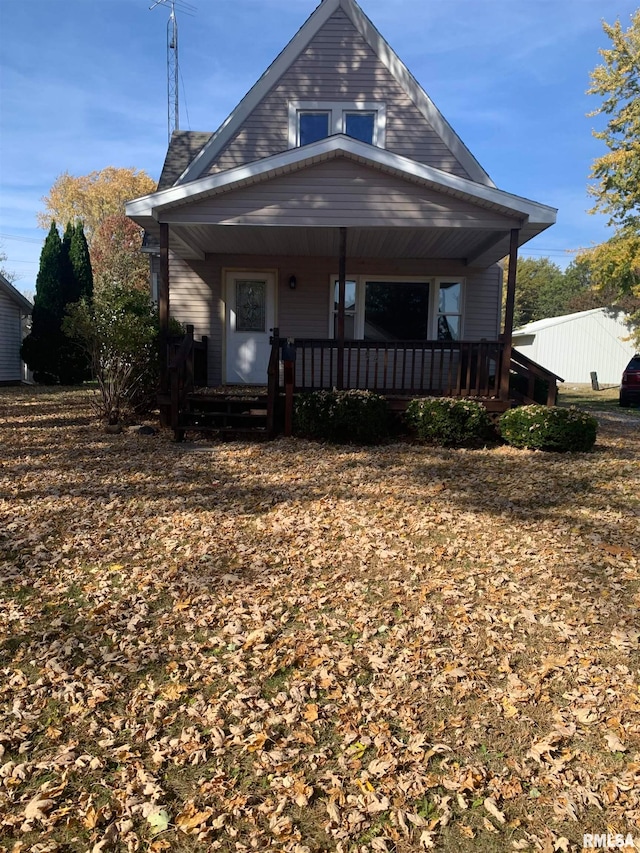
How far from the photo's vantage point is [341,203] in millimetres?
8305

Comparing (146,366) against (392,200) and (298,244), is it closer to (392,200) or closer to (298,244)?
(298,244)

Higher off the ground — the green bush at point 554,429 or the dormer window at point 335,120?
the dormer window at point 335,120

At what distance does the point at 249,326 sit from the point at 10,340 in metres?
12.2

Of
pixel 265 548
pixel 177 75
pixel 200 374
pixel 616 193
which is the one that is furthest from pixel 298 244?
pixel 177 75

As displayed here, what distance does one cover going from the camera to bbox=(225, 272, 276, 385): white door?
11.9 meters

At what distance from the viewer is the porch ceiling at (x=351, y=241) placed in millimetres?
9141

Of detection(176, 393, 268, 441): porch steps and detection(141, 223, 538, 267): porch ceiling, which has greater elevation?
detection(141, 223, 538, 267): porch ceiling

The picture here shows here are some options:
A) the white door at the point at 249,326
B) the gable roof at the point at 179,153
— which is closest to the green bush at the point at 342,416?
the white door at the point at 249,326

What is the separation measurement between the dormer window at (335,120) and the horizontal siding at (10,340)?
12.8m

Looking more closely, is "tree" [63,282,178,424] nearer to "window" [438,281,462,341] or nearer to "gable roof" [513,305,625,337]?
"window" [438,281,462,341]

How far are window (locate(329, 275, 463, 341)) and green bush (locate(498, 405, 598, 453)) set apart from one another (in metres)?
3.98

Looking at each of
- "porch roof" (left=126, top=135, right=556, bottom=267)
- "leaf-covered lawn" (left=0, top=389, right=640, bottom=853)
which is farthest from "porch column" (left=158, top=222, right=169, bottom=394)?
"leaf-covered lawn" (left=0, top=389, right=640, bottom=853)

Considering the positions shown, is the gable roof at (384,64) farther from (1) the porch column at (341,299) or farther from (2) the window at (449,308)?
(1) the porch column at (341,299)

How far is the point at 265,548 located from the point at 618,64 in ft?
75.5
